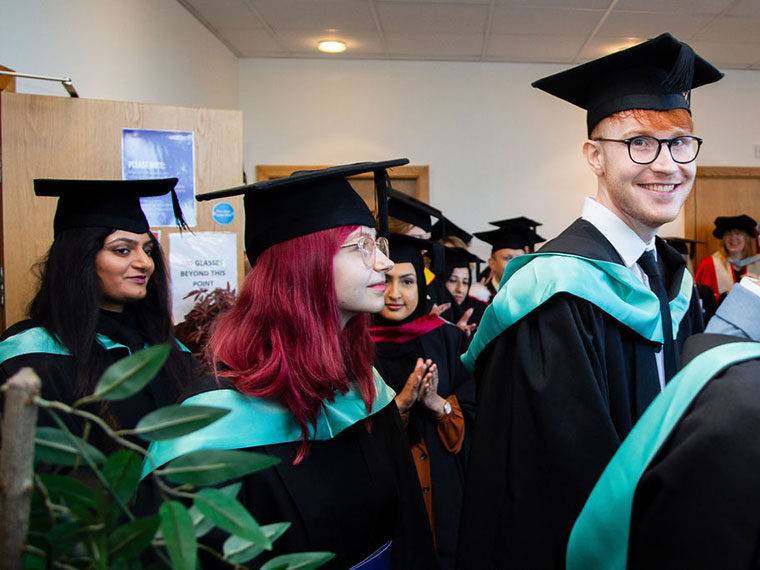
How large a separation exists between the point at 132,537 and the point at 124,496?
3 centimetres

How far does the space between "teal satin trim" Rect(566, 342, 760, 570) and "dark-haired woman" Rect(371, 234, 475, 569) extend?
1418 millimetres

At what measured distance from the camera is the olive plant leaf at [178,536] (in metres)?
0.36

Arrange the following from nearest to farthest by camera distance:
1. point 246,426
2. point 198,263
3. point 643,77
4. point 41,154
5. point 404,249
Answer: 1. point 246,426
2. point 643,77
3. point 41,154
4. point 404,249
5. point 198,263

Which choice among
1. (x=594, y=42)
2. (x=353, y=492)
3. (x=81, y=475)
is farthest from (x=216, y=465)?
→ (x=594, y=42)

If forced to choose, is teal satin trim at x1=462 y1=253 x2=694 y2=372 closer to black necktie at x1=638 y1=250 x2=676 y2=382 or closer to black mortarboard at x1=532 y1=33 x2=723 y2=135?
black necktie at x1=638 y1=250 x2=676 y2=382

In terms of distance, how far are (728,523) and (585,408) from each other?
67cm

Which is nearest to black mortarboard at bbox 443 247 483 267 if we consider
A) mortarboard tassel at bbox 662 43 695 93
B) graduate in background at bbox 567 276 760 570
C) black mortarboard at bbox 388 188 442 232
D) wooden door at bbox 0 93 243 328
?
black mortarboard at bbox 388 188 442 232

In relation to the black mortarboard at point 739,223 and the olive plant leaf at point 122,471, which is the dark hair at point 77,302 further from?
the black mortarboard at point 739,223

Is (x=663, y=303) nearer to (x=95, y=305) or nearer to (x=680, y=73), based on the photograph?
(x=680, y=73)

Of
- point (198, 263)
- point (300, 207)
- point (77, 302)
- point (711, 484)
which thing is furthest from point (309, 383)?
point (198, 263)

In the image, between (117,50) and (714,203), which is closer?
(117,50)

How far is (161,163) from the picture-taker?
2840mm

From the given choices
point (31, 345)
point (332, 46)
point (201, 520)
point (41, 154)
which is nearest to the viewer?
point (201, 520)

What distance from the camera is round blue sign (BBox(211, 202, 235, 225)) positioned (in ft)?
9.73
